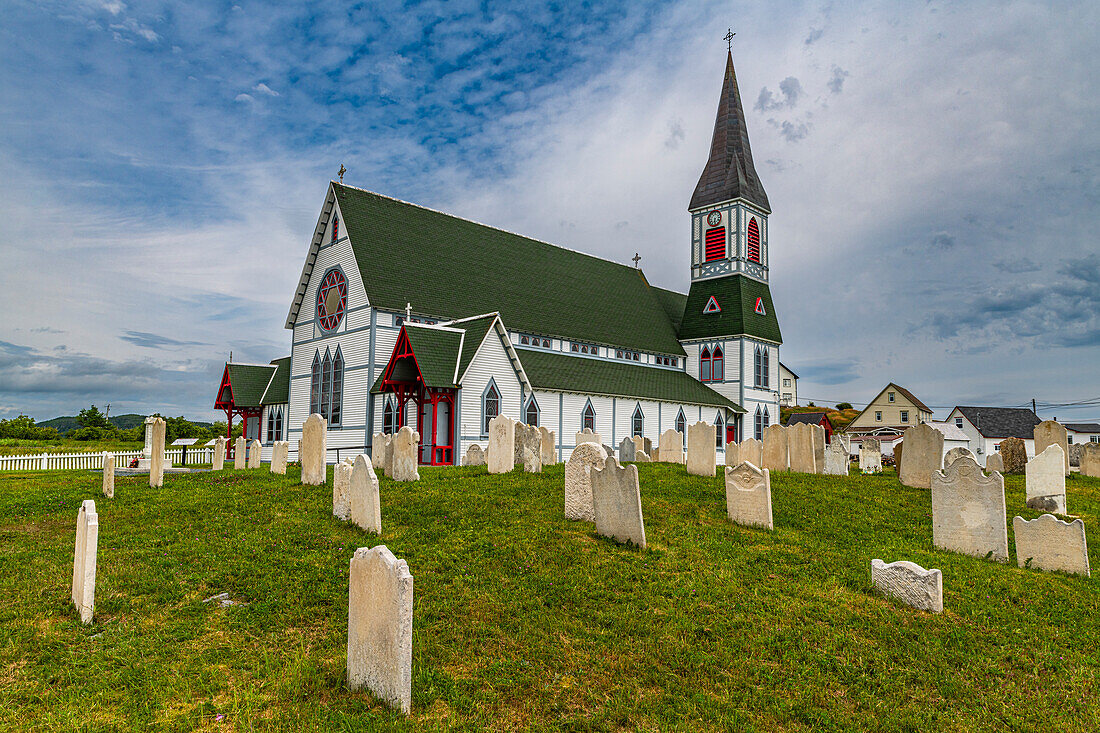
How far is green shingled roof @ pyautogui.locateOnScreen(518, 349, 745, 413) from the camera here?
1240 inches

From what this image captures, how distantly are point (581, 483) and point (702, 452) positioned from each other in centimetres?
654

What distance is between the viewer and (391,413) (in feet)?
87.6

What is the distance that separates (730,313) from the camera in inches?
1702

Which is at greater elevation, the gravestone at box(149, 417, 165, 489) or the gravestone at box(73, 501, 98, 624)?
the gravestone at box(149, 417, 165, 489)

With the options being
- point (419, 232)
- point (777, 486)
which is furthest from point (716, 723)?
point (419, 232)

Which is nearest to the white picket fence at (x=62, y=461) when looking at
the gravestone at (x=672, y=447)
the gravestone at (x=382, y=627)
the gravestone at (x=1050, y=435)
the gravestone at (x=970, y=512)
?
the gravestone at (x=672, y=447)

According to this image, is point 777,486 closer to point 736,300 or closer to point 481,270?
point 481,270

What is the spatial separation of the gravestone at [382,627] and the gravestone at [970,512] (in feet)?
29.1

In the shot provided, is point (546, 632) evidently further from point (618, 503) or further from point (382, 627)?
point (618, 503)

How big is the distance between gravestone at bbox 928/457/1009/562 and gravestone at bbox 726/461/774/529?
2609 millimetres

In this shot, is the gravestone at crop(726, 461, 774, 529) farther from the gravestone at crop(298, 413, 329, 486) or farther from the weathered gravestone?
the gravestone at crop(298, 413, 329, 486)

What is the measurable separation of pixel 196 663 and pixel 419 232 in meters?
28.3

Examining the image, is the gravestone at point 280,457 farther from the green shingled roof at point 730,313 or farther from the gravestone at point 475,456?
the green shingled roof at point 730,313

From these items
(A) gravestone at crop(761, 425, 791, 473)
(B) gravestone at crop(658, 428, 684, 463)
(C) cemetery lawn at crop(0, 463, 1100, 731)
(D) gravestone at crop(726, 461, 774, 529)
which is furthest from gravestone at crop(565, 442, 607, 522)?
(B) gravestone at crop(658, 428, 684, 463)
